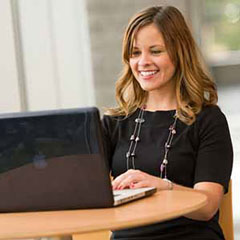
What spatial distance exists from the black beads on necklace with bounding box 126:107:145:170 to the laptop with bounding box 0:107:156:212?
1.69 ft

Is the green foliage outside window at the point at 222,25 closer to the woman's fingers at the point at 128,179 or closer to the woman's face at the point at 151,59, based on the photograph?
the woman's face at the point at 151,59

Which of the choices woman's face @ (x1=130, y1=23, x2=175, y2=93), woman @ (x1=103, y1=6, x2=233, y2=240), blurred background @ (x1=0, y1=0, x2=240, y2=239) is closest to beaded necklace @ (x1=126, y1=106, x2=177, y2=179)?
Result: woman @ (x1=103, y1=6, x2=233, y2=240)

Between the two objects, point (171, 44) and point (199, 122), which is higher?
point (171, 44)

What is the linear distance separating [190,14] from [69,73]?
68cm

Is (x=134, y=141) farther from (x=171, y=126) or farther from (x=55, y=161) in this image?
(x=55, y=161)

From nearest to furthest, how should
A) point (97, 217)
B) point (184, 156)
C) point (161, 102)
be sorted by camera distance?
point (97, 217) < point (184, 156) < point (161, 102)

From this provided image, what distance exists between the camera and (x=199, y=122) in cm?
187

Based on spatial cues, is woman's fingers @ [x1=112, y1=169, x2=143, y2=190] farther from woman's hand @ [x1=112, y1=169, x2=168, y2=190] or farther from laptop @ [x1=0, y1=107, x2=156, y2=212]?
laptop @ [x1=0, y1=107, x2=156, y2=212]

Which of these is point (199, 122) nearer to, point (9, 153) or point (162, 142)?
point (162, 142)

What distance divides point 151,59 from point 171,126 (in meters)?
0.23

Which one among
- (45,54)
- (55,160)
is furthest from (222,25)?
(55,160)

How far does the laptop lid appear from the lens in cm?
129

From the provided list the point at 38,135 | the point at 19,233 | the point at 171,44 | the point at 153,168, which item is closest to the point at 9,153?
the point at 38,135

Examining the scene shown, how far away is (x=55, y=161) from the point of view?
1311mm
